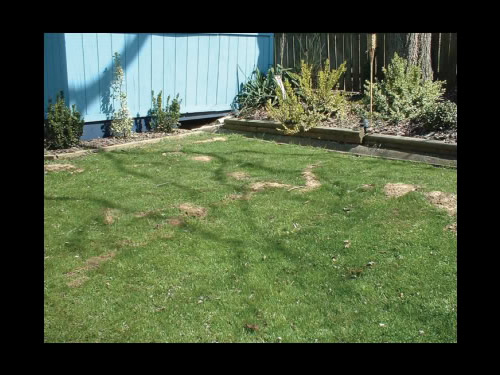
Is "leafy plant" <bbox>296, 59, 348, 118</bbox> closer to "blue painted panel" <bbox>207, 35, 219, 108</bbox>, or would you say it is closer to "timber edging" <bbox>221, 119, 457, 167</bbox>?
"timber edging" <bbox>221, 119, 457, 167</bbox>

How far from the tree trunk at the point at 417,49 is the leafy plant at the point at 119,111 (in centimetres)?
476

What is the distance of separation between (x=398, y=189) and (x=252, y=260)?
2.34 m

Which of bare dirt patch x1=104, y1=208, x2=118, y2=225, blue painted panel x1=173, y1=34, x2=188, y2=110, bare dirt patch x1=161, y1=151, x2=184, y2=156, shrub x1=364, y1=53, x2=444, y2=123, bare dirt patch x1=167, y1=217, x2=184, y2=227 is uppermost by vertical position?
blue painted panel x1=173, y1=34, x2=188, y2=110

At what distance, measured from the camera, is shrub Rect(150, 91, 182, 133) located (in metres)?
9.94

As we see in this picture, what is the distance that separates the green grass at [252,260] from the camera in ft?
12.2

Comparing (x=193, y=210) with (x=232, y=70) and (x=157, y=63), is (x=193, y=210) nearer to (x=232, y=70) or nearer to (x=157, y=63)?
(x=157, y=63)

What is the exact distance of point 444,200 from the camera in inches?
227

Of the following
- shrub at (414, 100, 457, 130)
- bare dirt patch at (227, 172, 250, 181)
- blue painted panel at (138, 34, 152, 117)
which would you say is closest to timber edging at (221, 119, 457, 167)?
shrub at (414, 100, 457, 130)

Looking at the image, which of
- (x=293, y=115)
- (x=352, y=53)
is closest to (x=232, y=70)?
(x=352, y=53)

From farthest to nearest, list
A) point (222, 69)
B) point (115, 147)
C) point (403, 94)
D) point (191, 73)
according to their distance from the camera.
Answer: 1. point (222, 69)
2. point (191, 73)
3. point (403, 94)
4. point (115, 147)

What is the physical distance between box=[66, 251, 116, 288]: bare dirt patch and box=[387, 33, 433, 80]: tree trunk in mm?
6975

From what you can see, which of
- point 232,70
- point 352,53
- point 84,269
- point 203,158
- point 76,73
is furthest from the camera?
point 232,70
